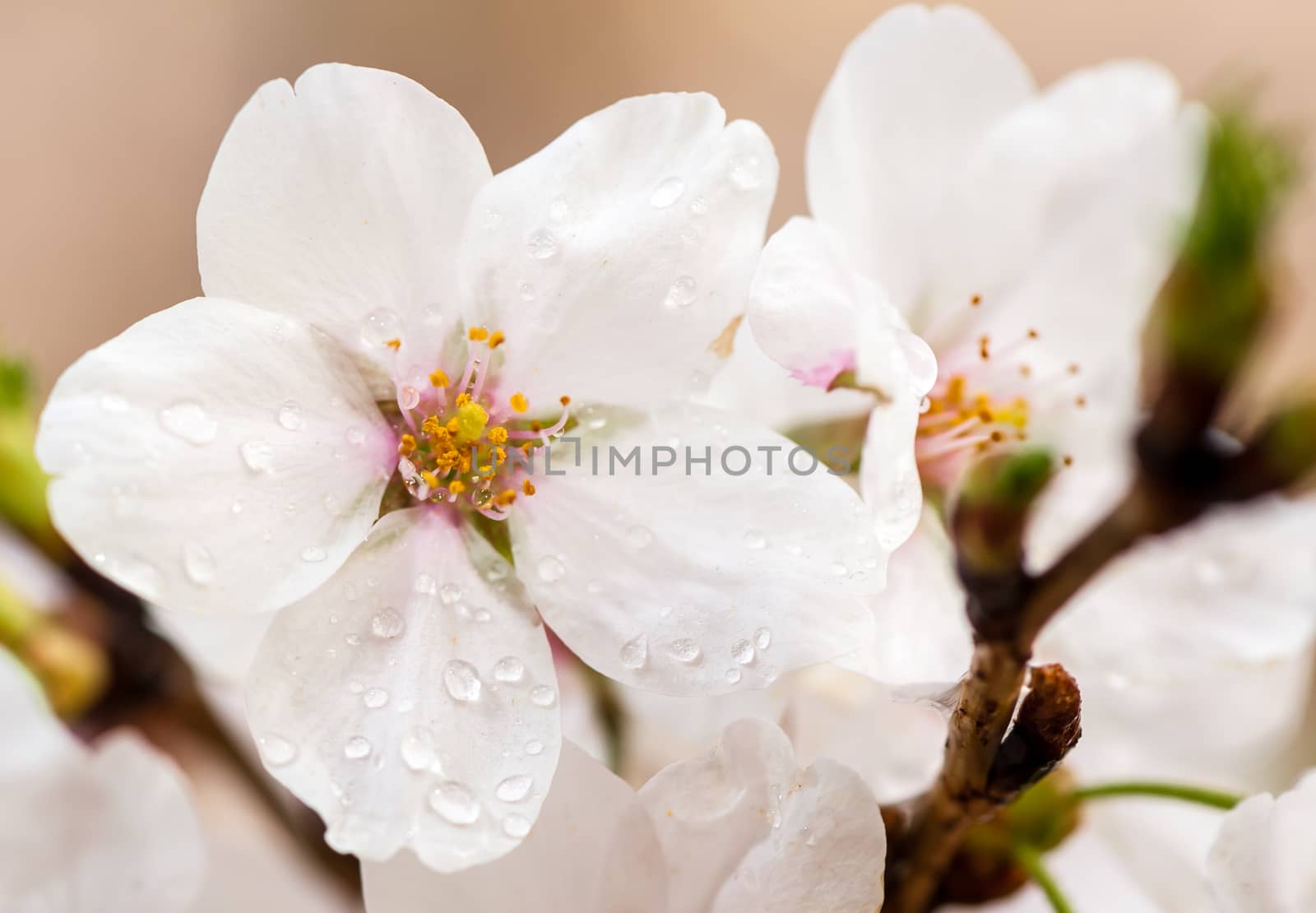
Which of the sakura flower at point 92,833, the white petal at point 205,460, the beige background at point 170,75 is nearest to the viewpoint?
the white petal at point 205,460

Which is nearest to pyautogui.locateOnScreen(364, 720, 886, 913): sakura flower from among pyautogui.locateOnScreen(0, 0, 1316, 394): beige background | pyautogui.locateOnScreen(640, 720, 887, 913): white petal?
pyautogui.locateOnScreen(640, 720, 887, 913): white petal

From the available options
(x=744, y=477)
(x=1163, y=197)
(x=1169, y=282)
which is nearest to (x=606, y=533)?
(x=744, y=477)

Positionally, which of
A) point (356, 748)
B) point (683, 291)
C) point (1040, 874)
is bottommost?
point (1040, 874)

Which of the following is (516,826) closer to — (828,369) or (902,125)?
(828,369)

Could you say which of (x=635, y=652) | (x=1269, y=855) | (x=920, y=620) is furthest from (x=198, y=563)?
(x=1269, y=855)

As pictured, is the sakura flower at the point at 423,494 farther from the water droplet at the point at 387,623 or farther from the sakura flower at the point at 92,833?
the sakura flower at the point at 92,833

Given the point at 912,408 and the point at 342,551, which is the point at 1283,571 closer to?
the point at 912,408

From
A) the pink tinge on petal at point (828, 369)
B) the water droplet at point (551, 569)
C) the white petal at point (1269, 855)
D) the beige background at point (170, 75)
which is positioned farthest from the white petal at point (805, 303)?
the beige background at point (170, 75)
